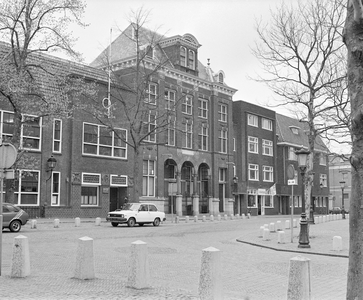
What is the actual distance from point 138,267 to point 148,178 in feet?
110

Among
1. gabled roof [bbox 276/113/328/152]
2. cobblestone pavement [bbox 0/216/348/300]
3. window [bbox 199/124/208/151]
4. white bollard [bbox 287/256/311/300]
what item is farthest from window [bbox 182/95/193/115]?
white bollard [bbox 287/256/311/300]

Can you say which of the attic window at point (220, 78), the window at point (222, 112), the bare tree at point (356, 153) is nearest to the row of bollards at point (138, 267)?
the bare tree at point (356, 153)

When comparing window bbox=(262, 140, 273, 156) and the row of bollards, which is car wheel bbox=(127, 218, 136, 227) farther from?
window bbox=(262, 140, 273, 156)

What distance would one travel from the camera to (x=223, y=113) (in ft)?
171

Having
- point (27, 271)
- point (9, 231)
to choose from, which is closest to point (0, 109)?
point (9, 231)

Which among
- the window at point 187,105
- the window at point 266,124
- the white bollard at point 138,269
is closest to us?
the white bollard at point 138,269

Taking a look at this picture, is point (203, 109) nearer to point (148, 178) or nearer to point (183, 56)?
point (183, 56)

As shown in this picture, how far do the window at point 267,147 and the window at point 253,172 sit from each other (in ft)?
9.71

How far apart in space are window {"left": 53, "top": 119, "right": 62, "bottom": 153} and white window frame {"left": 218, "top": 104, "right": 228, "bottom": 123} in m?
21.7

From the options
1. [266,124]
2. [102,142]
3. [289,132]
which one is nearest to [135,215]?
[102,142]

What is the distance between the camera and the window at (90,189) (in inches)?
1398

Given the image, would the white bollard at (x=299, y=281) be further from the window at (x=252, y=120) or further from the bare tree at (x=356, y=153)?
the window at (x=252, y=120)

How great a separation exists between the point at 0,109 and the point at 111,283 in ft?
80.0

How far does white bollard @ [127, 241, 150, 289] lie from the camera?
8.47 meters
